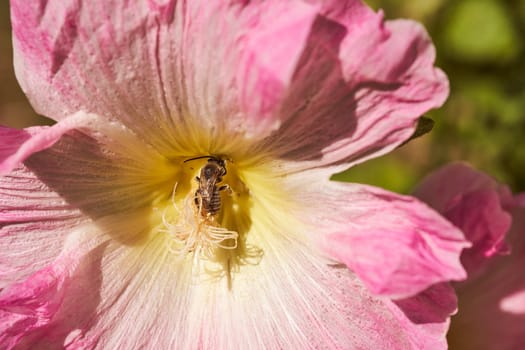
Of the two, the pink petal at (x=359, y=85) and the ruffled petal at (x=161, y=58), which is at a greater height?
the ruffled petal at (x=161, y=58)

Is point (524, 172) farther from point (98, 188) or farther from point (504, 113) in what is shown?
point (98, 188)

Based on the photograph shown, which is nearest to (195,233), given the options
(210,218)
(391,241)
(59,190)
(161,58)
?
(210,218)

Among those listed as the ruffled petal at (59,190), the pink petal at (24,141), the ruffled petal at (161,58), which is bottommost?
the ruffled petal at (59,190)

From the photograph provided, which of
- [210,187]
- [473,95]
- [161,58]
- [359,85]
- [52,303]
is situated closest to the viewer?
[359,85]

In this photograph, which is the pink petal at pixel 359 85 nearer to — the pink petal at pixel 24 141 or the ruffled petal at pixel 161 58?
the ruffled petal at pixel 161 58

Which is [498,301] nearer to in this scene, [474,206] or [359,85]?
[474,206]

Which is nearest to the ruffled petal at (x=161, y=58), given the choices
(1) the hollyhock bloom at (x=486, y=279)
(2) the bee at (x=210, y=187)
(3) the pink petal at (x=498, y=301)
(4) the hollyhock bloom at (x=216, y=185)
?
(4) the hollyhock bloom at (x=216, y=185)
